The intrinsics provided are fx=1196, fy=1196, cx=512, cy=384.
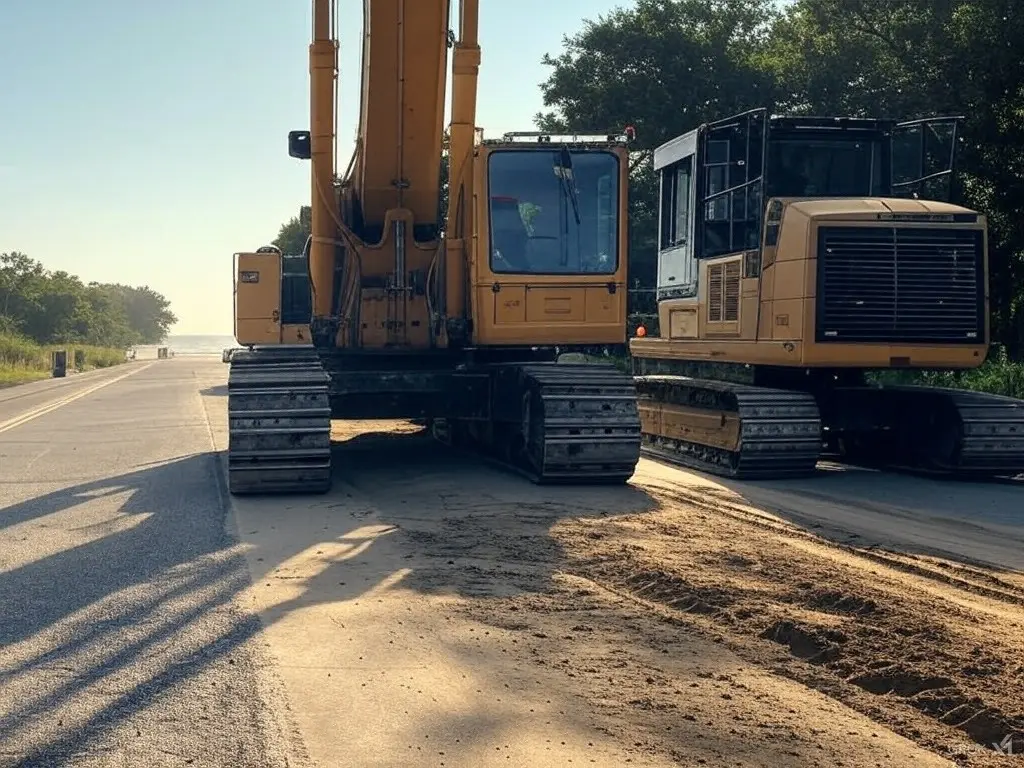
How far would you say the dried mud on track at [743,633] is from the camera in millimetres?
4648

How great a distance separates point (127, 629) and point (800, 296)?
8052 millimetres

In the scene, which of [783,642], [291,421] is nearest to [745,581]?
[783,642]

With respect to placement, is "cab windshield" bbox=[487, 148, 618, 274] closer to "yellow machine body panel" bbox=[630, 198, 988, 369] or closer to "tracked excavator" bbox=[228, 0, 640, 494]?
"tracked excavator" bbox=[228, 0, 640, 494]

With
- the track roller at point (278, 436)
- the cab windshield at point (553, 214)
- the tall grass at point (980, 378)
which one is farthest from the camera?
the tall grass at point (980, 378)

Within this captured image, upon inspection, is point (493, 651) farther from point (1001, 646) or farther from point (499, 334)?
point (499, 334)

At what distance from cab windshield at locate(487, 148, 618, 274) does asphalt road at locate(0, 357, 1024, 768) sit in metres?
2.30

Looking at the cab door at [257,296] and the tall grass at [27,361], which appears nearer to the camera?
the cab door at [257,296]

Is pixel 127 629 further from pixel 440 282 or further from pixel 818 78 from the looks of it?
pixel 818 78

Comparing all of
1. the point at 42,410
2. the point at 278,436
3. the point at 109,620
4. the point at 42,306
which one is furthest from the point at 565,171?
the point at 42,306

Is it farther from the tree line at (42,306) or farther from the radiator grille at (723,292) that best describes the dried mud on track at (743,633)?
the tree line at (42,306)

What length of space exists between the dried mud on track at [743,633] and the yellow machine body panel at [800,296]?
3229 millimetres

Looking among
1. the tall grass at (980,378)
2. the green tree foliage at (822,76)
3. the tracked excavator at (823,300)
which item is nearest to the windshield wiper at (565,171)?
the tracked excavator at (823,300)

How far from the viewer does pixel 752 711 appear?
488 cm

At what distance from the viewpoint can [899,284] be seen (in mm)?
12078
